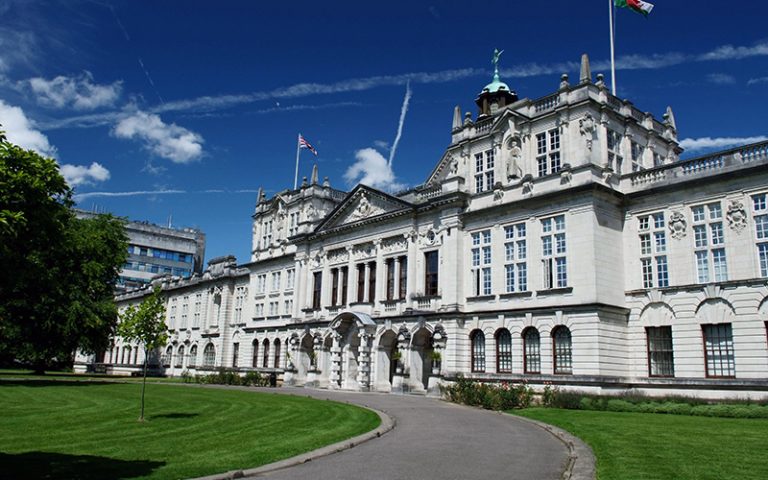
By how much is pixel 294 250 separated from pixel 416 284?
19.3m

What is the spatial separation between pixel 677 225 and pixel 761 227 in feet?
12.8

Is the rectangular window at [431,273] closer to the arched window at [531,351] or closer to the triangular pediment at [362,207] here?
the triangular pediment at [362,207]

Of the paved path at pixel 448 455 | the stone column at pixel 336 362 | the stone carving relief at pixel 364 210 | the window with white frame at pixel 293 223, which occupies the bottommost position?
the paved path at pixel 448 455

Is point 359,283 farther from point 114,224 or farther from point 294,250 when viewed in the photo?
point 114,224

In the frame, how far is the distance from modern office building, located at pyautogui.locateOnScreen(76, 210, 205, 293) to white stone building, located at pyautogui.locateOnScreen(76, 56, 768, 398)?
71482 mm

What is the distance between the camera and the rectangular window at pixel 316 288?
172ft

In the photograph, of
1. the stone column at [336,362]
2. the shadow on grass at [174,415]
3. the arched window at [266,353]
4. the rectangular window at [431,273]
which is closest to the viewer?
the shadow on grass at [174,415]

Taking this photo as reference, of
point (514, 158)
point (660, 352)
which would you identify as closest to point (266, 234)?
point (514, 158)

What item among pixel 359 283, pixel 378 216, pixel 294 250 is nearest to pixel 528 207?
pixel 378 216

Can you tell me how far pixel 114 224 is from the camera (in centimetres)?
5544

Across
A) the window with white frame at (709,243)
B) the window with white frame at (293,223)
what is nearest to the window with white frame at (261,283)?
the window with white frame at (293,223)

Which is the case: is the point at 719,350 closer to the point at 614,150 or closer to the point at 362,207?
the point at 614,150

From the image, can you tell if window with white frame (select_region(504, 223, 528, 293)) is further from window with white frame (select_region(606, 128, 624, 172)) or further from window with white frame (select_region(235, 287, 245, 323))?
window with white frame (select_region(235, 287, 245, 323))

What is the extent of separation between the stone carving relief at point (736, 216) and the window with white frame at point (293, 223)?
3773cm
